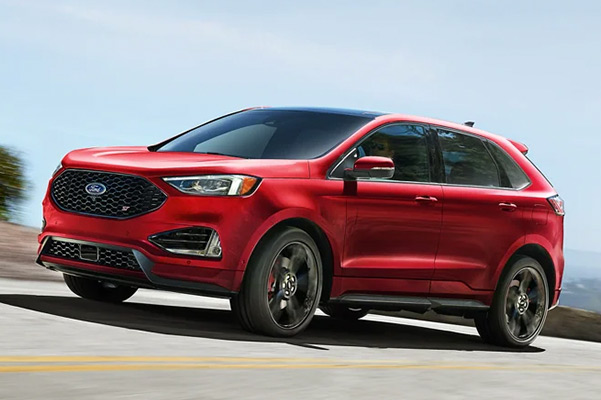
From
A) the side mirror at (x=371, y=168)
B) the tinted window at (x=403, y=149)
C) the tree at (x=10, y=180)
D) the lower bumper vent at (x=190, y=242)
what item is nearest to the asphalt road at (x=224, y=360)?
the lower bumper vent at (x=190, y=242)

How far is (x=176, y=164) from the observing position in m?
8.69

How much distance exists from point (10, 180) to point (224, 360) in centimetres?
1219

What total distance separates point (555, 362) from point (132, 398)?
16.6 ft

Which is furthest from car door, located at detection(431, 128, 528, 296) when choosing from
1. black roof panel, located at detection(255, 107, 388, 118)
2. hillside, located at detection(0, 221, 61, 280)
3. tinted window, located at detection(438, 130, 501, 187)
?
hillside, located at detection(0, 221, 61, 280)

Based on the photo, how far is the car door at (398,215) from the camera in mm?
9406

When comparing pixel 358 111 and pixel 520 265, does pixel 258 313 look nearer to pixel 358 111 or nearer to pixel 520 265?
pixel 358 111

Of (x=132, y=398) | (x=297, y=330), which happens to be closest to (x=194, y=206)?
(x=297, y=330)

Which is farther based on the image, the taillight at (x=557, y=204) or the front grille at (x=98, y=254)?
the taillight at (x=557, y=204)

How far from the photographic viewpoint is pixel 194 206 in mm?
8438

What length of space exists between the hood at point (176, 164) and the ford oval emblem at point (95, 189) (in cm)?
12

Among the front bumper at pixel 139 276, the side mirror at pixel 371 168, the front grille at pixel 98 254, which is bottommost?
the front bumper at pixel 139 276

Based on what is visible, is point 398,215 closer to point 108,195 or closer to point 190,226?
point 190,226

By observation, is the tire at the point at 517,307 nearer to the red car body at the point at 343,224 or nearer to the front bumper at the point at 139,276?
the red car body at the point at 343,224

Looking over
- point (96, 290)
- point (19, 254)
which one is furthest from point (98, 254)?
point (19, 254)
